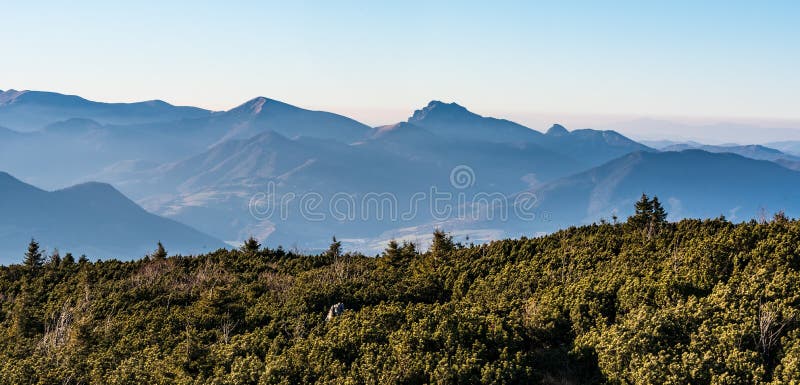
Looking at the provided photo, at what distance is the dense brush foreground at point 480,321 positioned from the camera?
871 inches

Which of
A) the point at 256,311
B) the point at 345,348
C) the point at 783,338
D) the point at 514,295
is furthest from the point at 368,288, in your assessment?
the point at 783,338

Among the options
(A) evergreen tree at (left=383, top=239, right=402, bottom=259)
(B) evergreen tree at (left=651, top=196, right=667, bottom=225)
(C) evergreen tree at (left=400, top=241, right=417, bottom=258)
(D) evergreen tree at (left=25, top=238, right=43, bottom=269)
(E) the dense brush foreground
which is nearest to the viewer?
(E) the dense brush foreground

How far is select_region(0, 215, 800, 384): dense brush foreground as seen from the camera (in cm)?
2212

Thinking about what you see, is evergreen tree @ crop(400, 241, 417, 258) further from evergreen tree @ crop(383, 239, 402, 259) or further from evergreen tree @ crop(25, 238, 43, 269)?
evergreen tree @ crop(25, 238, 43, 269)

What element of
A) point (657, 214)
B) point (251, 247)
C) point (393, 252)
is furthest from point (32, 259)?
point (657, 214)

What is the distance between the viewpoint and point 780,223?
33062 millimetres

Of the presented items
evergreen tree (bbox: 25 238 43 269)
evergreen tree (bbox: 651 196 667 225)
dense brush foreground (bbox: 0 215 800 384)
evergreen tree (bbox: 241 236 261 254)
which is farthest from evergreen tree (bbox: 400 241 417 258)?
evergreen tree (bbox: 25 238 43 269)

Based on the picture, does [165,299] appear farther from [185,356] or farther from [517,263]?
[517,263]

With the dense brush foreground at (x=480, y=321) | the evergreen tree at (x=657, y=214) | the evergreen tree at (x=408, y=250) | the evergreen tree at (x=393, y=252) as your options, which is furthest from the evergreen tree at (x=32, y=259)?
the evergreen tree at (x=657, y=214)

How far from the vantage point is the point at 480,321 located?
1030 inches

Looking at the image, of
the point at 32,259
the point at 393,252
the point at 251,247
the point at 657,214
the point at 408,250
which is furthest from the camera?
the point at 32,259

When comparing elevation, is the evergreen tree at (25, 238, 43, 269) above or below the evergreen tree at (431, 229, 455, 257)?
below

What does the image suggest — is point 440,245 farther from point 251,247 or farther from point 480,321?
point 480,321

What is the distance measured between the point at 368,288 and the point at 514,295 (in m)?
10.3
